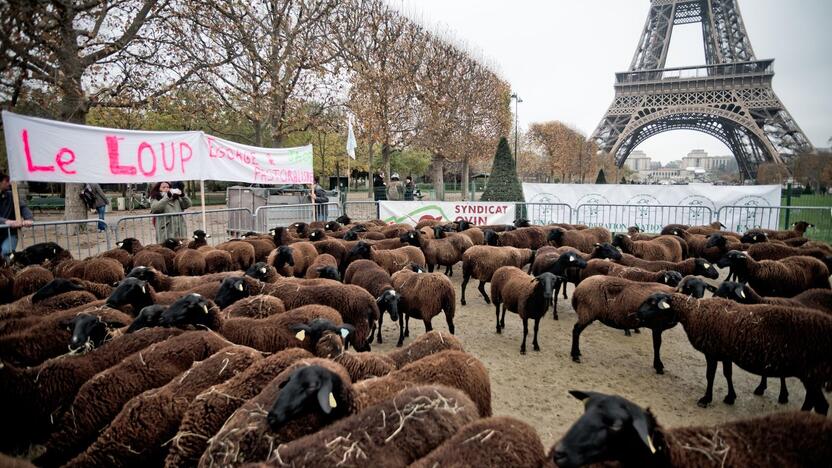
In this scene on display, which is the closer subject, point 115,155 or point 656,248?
point 115,155

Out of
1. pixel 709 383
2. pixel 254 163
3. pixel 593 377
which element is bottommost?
pixel 593 377

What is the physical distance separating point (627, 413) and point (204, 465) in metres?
2.49

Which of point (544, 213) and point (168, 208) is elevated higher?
point (168, 208)

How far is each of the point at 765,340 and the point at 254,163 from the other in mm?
11415

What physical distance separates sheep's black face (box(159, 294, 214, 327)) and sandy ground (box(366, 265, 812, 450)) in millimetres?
2694

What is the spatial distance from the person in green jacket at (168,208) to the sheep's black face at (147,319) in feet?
24.4

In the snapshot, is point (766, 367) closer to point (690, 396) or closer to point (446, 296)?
point (690, 396)

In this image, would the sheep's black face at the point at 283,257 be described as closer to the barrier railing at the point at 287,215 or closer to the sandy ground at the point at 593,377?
the sandy ground at the point at 593,377

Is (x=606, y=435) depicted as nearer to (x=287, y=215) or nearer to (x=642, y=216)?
(x=287, y=215)

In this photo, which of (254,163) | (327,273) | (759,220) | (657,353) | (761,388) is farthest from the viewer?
(759,220)

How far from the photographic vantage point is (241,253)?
880 centimetres

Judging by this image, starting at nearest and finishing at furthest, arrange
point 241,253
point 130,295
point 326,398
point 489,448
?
point 489,448 → point 326,398 → point 130,295 → point 241,253

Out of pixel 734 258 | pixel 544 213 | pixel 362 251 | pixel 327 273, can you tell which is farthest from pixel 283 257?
pixel 544 213

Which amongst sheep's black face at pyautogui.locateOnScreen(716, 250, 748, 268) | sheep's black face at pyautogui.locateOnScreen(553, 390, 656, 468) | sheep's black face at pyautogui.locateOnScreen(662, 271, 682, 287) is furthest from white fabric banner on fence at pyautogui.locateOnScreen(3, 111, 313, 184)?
sheep's black face at pyautogui.locateOnScreen(716, 250, 748, 268)
